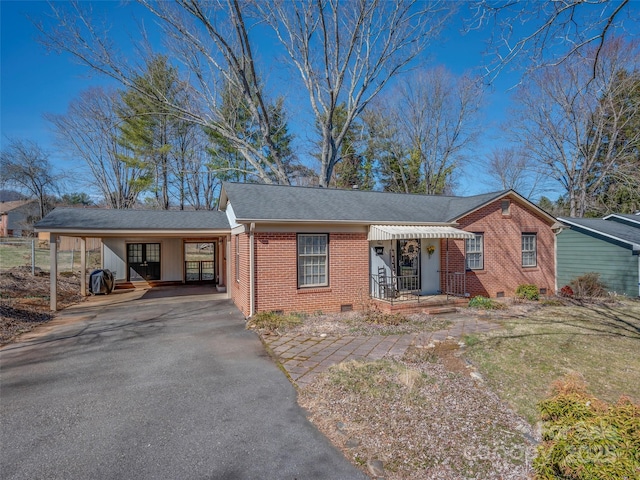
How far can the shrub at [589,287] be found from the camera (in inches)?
521

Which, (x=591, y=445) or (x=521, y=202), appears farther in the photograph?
(x=521, y=202)

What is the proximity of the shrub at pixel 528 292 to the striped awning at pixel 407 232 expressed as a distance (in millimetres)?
3935

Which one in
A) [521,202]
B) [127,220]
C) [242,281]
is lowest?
[242,281]

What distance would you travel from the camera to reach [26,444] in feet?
12.3

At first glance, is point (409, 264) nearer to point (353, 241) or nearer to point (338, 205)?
point (353, 241)

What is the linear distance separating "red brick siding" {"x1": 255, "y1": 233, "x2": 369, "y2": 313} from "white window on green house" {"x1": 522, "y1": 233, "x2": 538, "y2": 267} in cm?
758

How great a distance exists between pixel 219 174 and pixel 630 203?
30.3m

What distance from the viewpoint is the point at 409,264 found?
39.2 ft

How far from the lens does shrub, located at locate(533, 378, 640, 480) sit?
2.28 metres

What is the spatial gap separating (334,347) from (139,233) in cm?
840

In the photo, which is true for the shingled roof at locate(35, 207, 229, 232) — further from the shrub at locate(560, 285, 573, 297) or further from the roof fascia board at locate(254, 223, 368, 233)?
the shrub at locate(560, 285, 573, 297)

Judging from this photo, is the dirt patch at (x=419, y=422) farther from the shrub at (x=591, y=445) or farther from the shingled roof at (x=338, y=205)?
the shingled roof at (x=338, y=205)

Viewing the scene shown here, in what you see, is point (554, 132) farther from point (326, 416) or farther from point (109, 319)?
point (109, 319)

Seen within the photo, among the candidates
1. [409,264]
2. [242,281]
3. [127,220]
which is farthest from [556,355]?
[127,220]
